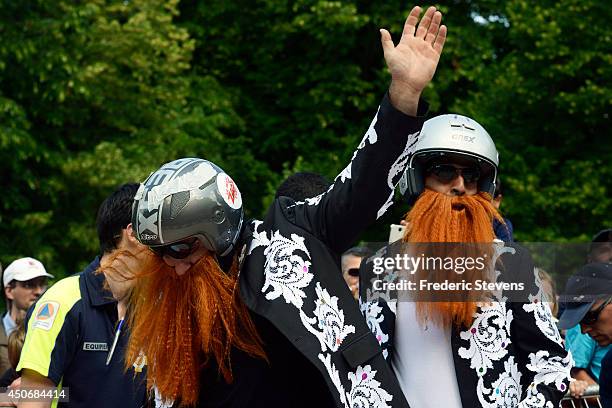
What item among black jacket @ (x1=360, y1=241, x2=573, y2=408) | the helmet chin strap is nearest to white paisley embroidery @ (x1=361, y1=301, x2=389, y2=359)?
black jacket @ (x1=360, y1=241, x2=573, y2=408)

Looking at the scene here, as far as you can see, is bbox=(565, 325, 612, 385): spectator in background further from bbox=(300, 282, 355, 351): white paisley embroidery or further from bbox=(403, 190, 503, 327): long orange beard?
bbox=(300, 282, 355, 351): white paisley embroidery


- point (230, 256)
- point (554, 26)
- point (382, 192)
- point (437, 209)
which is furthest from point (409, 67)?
point (554, 26)

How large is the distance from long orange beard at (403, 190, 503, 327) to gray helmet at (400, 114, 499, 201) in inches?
3.5

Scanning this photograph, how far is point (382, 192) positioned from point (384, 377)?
1.85 ft

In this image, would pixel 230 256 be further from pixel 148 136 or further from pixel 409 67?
pixel 148 136

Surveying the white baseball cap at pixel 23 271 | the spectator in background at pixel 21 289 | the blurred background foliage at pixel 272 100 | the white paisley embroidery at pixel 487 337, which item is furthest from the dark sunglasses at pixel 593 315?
the blurred background foliage at pixel 272 100

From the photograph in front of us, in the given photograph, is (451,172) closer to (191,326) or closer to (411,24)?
(411,24)

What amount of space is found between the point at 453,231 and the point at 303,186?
1.26 meters

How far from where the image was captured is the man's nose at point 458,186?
4027 mm

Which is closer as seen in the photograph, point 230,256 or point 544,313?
point 230,256

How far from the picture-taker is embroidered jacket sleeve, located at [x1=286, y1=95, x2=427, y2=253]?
2.88 meters

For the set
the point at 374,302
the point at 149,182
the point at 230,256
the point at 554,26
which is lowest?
the point at 374,302

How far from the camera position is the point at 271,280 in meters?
3.05

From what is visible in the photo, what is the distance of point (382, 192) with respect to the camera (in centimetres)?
292
